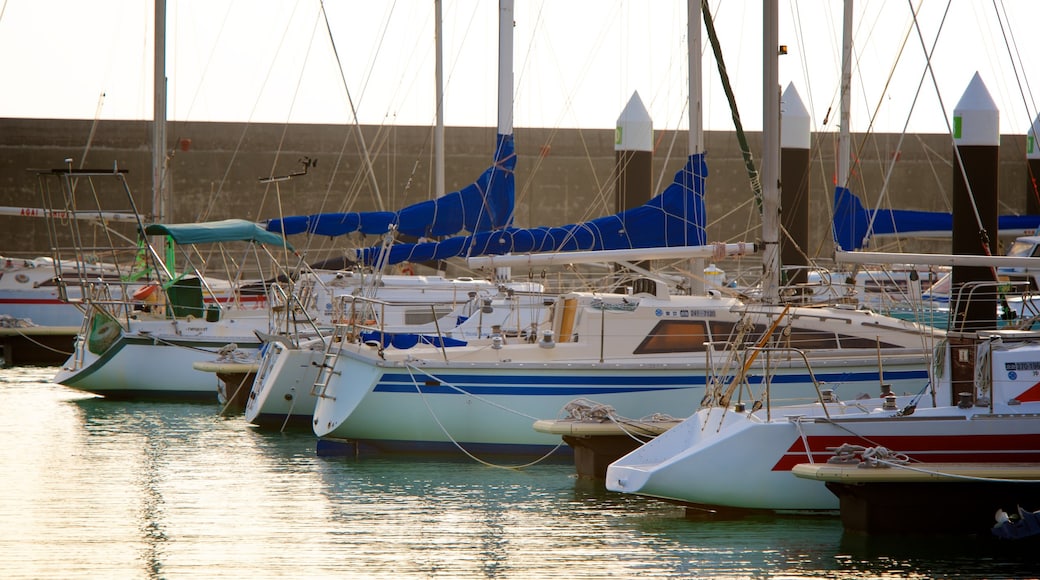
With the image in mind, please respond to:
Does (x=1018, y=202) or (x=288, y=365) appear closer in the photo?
(x=288, y=365)

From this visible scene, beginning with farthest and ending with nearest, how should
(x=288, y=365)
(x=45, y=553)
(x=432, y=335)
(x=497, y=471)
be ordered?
(x=432, y=335), (x=288, y=365), (x=497, y=471), (x=45, y=553)

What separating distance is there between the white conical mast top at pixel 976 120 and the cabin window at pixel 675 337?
5.41 meters

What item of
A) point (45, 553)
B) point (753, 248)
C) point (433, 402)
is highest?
point (753, 248)

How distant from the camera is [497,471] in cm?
1258

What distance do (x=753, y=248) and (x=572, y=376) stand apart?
2.06 metres

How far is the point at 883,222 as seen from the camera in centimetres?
2173

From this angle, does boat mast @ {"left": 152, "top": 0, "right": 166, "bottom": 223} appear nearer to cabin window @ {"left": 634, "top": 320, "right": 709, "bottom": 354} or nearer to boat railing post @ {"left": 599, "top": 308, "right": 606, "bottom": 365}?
boat railing post @ {"left": 599, "top": 308, "right": 606, "bottom": 365}

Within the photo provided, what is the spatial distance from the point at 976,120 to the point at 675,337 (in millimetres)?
5879

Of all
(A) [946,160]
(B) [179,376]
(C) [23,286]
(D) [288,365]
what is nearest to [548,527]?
(D) [288,365]

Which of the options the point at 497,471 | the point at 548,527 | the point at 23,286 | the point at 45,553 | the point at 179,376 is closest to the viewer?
the point at 45,553

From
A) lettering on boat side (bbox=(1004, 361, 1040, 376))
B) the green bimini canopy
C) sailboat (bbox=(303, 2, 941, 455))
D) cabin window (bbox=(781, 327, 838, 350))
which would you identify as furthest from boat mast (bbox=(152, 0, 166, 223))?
lettering on boat side (bbox=(1004, 361, 1040, 376))

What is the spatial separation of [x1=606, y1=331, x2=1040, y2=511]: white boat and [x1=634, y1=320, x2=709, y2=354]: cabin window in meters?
3.11

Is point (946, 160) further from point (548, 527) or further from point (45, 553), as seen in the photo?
point (45, 553)

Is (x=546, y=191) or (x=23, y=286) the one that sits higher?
(x=546, y=191)
